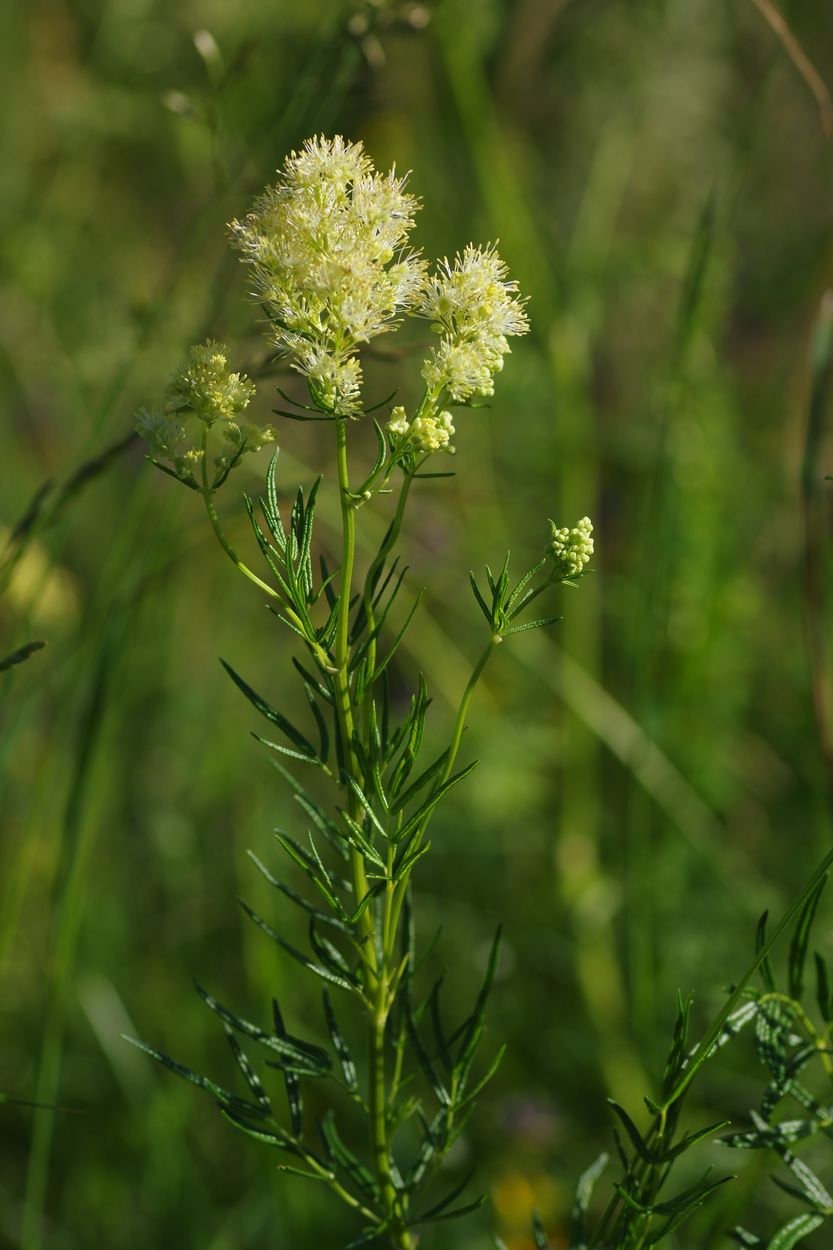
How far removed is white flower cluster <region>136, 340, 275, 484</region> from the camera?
2.28 ft

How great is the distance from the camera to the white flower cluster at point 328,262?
671mm

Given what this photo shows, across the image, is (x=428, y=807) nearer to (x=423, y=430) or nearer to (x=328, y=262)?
(x=423, y=430)

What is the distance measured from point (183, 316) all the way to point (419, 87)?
1572 millimetres

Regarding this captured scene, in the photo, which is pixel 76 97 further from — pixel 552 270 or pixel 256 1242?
pixel 256 1242

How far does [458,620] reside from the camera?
261 centimetres

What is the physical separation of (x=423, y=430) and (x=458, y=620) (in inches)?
76.3

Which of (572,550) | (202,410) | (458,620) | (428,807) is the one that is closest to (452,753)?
(428,807)

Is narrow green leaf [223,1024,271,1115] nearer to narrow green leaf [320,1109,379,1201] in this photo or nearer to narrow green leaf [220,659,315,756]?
narrow green leaf [320,1109,379,1201]

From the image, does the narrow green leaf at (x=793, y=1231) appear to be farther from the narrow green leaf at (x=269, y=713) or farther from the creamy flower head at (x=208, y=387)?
the creamy flower head at (x=208, y=387)

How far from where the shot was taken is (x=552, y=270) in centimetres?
231

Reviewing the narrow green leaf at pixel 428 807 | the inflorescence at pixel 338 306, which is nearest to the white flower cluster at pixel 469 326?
the inflorescence at pixel 338 306

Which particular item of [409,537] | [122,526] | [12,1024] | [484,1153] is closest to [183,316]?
[409,537]

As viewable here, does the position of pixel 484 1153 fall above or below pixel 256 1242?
above

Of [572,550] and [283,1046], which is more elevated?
[572,550]
